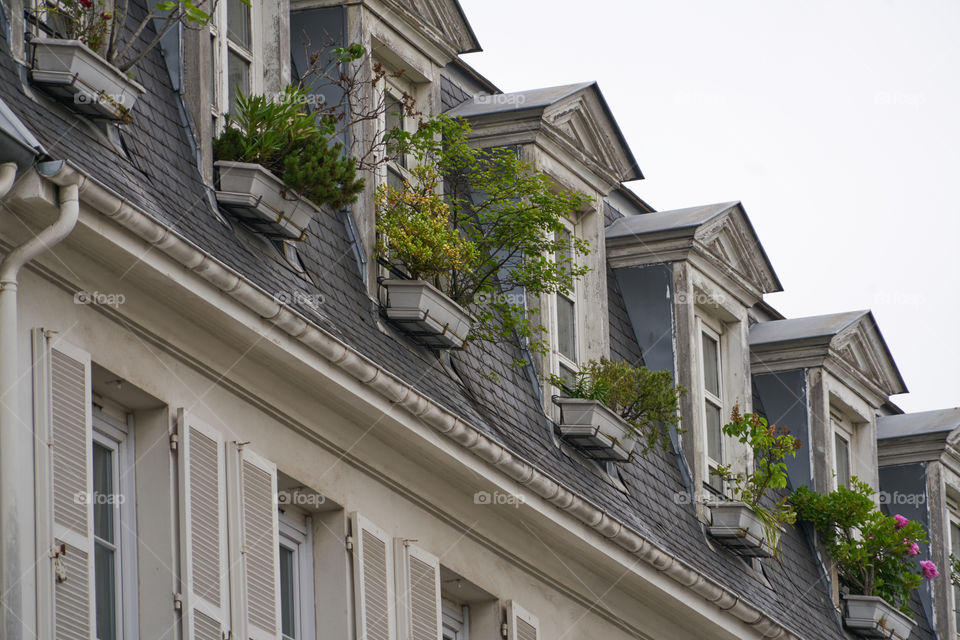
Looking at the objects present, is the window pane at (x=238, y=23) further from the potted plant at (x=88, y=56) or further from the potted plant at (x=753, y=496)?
the potted plant at (x=753, y=496)

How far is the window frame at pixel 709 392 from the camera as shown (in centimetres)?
2003

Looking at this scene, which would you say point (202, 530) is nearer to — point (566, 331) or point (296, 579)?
point (296, 579)

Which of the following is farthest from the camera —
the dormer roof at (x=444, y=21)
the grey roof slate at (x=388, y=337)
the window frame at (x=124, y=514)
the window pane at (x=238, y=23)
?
the dormer roof at (x=444, y=21)

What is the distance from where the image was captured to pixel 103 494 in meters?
12.5

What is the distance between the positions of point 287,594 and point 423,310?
2.46 meters

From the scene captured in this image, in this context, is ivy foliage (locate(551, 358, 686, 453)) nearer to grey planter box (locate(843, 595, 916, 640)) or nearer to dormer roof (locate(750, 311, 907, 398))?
grey planter box (locate(843, 595, 916, 640))

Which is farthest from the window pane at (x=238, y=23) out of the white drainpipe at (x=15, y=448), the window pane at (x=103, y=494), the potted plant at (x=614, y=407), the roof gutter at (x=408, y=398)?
the potted plant at (x=614, y=407)

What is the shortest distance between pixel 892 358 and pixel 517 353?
7.36m

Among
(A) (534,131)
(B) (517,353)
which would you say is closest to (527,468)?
(B) (517,353)

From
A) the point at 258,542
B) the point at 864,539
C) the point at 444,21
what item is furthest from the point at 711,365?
the point at 258,542

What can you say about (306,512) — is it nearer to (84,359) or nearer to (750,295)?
(84,359)

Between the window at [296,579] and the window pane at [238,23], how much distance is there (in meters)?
3.29

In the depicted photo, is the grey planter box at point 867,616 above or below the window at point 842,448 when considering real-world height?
below

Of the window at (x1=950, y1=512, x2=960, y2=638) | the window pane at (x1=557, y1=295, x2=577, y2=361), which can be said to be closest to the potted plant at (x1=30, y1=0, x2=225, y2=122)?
the window pane at (x1=557, y1=295, x2=577, y2=361)
